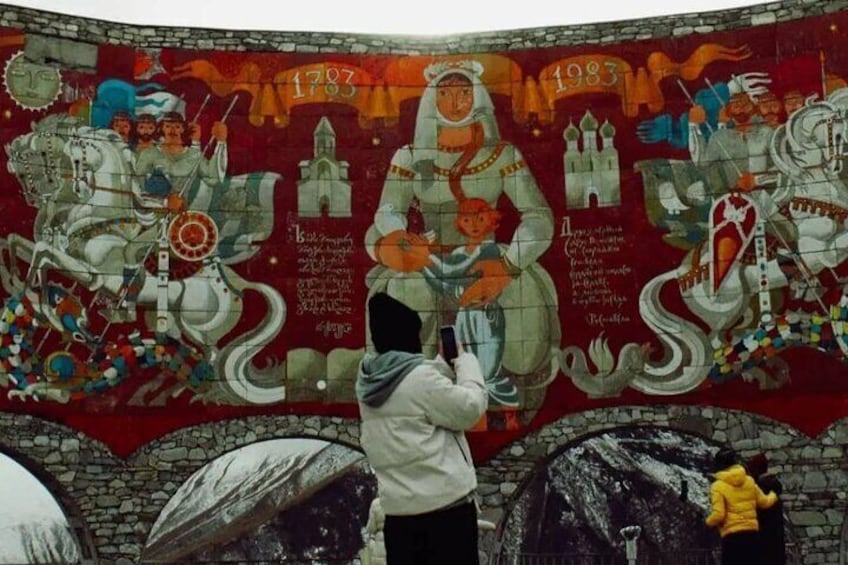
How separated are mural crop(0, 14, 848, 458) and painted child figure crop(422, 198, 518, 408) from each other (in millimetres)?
39

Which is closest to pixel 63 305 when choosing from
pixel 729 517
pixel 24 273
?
pixel 24 273

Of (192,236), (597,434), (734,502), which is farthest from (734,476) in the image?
(192,236)

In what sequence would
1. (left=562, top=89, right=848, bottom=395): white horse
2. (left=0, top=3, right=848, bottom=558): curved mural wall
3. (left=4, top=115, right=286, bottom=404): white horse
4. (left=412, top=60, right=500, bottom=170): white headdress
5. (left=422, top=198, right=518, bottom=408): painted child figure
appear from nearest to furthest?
(left=0, top=3, right=848, bottom=558): curved mural wall < (left=562, top=89, right=848, bottom=395): white horse < (left=4, top=115, right=286, bottom=404): white horse < (left=422, top=198, right=518, bottom=408): painted child figure < (left=412, top=60, right=500, bottom=170): white headdress

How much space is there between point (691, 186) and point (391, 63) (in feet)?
16.9

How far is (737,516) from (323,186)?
10.7 meters

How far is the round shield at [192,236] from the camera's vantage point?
1780cm

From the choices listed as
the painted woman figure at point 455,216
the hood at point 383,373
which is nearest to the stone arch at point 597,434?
the painted woman figure at point 455,216

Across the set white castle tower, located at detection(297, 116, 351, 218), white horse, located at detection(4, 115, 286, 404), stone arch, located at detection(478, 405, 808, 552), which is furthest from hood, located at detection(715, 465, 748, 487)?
white castle tower, located at detection(297, 116, 351, 218)

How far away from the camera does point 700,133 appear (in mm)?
17984

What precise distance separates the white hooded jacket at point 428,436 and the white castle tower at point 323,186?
13.5 meters

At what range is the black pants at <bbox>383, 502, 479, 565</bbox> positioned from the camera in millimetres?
4676

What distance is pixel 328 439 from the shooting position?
17344 millimetres

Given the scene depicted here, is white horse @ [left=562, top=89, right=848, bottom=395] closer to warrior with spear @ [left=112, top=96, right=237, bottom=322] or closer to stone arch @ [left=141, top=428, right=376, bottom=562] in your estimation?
warrior with spear @ [left=112, top=96, right=237, bottom=322]

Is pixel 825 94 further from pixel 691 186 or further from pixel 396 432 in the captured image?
pixel 396 432
